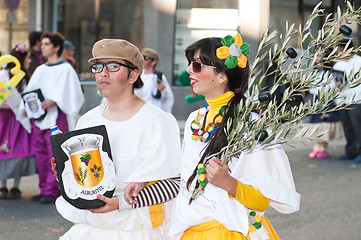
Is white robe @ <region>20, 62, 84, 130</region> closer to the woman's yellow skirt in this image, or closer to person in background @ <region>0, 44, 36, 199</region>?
person in background @ <region>0, 44, 36, 199</region>

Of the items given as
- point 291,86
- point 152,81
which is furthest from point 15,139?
point 291,86

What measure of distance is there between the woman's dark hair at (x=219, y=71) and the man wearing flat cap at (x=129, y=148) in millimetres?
400

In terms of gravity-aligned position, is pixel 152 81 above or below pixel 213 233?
below

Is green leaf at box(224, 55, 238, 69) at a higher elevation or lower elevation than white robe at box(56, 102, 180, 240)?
higher

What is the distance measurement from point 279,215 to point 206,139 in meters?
4.40

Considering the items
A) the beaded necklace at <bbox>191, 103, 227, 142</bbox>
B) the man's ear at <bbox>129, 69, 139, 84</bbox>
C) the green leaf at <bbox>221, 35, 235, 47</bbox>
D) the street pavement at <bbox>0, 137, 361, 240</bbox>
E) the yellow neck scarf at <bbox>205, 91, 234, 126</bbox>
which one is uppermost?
the green leaf at <bbox>221, 35, 235, 47</bbox>

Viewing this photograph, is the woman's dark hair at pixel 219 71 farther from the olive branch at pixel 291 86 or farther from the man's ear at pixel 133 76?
the man's ear at pixel 133 76

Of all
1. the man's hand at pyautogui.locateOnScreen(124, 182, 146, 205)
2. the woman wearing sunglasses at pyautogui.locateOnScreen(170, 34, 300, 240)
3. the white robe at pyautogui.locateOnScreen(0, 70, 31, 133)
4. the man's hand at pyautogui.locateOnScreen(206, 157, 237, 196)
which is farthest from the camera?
the white robe at pyautogui.locateOnScreen(0, 70, 31, 133)

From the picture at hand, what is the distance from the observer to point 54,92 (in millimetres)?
7582

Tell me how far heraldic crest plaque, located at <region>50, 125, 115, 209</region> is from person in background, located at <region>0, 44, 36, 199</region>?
490cm

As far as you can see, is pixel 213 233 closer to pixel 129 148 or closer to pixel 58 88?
pixel 129 148

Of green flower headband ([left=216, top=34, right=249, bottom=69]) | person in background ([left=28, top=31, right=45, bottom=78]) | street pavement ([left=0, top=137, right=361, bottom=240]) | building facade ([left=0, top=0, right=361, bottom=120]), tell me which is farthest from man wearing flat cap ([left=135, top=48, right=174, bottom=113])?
building facade ([left=0, top=0, right=361, bottom=120])

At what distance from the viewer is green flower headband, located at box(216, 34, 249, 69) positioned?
10.00 feet

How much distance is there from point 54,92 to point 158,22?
10.8 meters
